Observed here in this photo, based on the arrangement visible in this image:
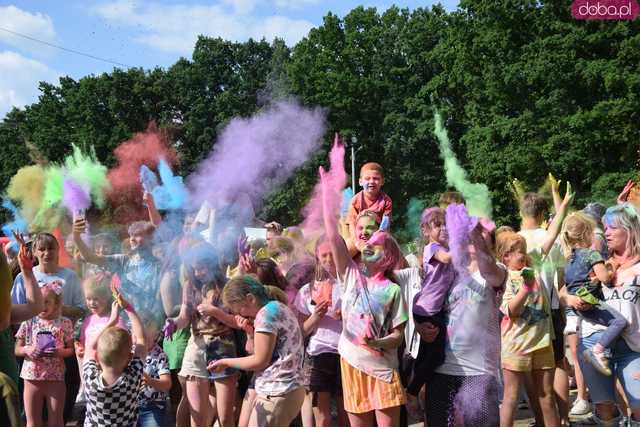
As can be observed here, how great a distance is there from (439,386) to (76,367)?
331cm

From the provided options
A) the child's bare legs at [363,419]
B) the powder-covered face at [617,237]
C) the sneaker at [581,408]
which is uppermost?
the powder-covered face at [617,237]

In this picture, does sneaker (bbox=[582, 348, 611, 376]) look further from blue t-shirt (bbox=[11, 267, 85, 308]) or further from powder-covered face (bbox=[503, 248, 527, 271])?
blue t-shirt (bbox=[11, 267, 85, 308])

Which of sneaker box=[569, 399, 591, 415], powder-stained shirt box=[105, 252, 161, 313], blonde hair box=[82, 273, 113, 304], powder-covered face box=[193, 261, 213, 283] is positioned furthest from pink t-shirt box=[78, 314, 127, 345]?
sneaker box=[569, 399, 591, 415]

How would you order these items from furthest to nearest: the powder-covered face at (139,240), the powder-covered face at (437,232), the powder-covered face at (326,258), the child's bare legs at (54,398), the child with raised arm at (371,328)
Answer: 1. the powder-covered face at (139,240)
2. the child's bare legs at (54,398)
3. the powder-covered face at (326,258)
4. the powder-covered face at (437,232)
5. the child with raised arm at (371,328)

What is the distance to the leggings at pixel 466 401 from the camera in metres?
4.33

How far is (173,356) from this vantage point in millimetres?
5672

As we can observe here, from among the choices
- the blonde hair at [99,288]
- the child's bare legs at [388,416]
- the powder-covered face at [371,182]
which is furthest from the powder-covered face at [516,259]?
the blonde hair at [99,288]

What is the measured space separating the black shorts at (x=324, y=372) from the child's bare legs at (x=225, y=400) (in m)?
0.59

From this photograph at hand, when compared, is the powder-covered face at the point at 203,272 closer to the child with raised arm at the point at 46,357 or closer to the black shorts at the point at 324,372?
the black shorts at the point at 324,372

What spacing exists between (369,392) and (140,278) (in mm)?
2501

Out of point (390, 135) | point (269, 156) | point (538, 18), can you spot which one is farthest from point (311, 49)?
point (269, 156)

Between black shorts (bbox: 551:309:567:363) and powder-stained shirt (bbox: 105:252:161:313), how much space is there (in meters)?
3.25

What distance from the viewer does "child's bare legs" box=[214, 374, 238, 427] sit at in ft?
17.3

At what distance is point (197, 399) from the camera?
535cm
